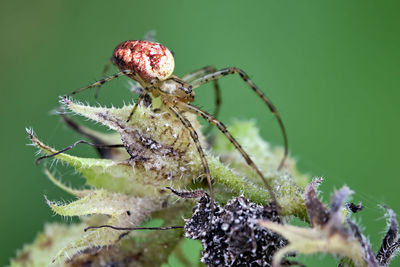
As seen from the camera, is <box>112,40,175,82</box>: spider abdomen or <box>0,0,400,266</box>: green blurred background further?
<box>0,0,400,266</box>: green blurred background

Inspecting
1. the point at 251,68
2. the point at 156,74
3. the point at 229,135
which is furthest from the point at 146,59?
the point at 251,68

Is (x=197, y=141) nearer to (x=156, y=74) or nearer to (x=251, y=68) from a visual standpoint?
(x=156, y=74)

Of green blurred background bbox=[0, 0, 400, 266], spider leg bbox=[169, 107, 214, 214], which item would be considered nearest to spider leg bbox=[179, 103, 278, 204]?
spider leg bbox=[169, 107, 214, 214]

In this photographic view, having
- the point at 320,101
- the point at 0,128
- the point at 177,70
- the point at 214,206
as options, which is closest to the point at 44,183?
the point at 0,128

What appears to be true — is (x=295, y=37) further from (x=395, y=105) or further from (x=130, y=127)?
(x=130, y=127)

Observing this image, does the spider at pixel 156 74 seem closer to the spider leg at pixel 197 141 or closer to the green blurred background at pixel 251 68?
the spider leg at pixel 197 141

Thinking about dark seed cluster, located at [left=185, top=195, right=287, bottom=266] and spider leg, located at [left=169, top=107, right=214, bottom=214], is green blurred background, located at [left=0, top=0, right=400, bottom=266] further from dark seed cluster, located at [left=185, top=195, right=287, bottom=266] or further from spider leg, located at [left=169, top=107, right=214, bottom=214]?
dark seed cluster, located at [left=185, top=195, right=287, bottom=266]
